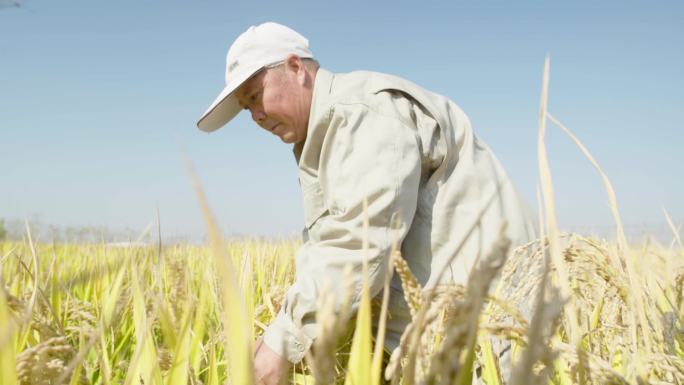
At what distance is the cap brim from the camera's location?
1806 millimetres

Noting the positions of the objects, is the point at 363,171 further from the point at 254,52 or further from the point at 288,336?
the point at 254,52

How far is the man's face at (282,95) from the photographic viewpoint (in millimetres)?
1830

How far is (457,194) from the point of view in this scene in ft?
5.40

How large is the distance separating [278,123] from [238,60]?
23cm

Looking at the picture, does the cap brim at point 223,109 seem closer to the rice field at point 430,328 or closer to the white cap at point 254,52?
the white cap at point 254,52

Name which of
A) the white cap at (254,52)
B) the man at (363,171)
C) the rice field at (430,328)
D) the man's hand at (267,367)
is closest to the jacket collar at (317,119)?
the man at (363,171)

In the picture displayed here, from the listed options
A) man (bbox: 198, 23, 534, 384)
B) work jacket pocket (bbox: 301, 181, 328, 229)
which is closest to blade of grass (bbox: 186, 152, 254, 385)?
man (bbox: 198, 23, 534, 384)

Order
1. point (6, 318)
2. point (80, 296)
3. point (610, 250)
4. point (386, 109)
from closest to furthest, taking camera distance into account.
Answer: point (6, 318) < point (610, 250) < point (386, 109) < point (80, 296)

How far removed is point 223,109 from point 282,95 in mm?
306

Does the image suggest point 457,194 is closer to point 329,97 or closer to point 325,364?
point 329,97

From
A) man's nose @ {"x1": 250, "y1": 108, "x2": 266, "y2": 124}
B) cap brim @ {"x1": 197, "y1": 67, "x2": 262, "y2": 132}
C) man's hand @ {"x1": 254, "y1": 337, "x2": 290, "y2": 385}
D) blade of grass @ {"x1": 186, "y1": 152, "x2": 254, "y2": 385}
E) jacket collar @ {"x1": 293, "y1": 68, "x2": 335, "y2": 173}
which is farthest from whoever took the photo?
man's nose @ {"x1": 250, "y1": 108, "x2": 266, "y2": 124}

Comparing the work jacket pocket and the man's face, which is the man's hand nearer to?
the work jacket pocket

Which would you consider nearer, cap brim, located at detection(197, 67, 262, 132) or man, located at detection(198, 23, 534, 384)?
man, located at detection(198, 23, 534, 384)

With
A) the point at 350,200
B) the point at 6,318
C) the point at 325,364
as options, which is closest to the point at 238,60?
the point at 350,200
